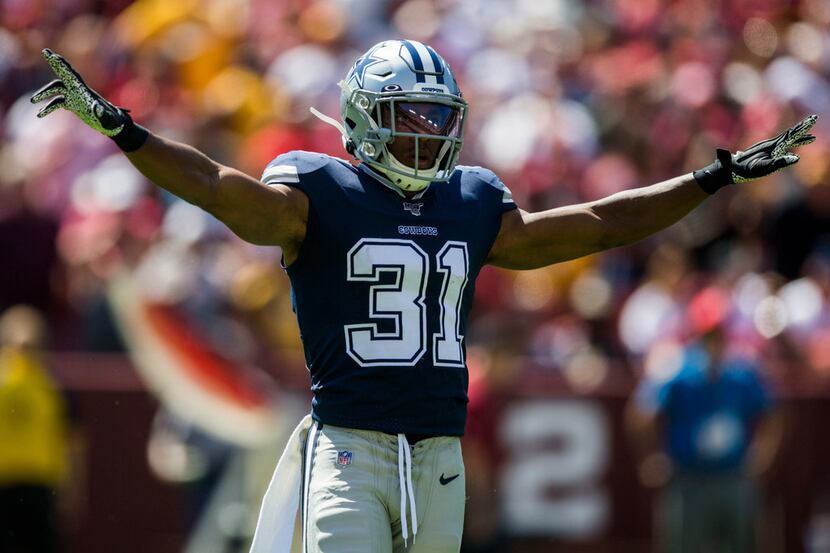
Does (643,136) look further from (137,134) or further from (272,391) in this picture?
(137,134)

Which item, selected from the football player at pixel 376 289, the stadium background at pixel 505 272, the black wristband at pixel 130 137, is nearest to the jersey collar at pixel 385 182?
the football player at pixel 376 289

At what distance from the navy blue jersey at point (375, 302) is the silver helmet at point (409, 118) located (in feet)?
0.34

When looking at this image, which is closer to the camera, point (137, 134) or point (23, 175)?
point (137, 134)

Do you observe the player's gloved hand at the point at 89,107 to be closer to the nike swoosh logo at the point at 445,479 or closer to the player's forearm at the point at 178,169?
the player's forearm at the point at 178,169

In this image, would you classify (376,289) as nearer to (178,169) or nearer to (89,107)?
(178,169)

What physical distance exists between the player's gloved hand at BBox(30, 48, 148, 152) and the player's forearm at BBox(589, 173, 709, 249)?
1635 millimetres

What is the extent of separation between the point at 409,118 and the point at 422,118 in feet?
0.13

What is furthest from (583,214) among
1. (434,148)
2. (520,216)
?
(434,148)

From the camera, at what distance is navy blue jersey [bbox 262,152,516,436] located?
189 inches

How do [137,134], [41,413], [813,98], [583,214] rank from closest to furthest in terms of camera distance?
[137,134]
[583,214]
[41,413]
[813,98]

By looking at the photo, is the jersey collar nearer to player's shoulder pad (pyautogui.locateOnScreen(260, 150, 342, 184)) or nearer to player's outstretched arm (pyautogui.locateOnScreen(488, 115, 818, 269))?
player's shoulder pad (pyautogui.locateOnScreen(260, 150, 342, 184))

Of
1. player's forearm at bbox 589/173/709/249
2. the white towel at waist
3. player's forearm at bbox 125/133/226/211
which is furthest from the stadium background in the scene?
player's forearm at bbox 125/133/226/211

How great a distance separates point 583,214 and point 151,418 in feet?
17.8

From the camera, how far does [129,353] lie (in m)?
10.3
